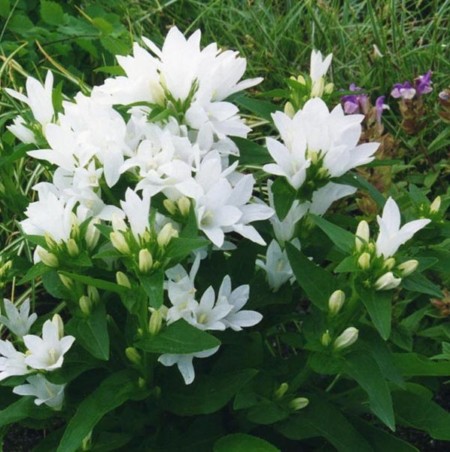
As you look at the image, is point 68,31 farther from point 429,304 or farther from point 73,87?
point 429,304

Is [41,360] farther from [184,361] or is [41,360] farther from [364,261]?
[364,261]

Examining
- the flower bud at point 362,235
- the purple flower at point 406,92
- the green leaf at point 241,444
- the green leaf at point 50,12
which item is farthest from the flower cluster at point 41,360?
the green leaf at point 50,12

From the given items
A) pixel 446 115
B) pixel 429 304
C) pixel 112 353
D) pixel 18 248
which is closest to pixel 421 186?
pixel 446 115

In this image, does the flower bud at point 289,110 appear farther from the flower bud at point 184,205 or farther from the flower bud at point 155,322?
the flower bud at point 155,322

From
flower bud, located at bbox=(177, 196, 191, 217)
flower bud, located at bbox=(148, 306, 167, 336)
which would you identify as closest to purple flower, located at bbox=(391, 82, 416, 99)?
flower bud, located at bbox=(177, 196, 191, 217)

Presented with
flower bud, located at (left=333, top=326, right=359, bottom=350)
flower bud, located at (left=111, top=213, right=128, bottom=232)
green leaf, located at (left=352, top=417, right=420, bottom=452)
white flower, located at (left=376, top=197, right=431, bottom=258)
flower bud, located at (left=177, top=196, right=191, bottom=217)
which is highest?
white flower, located at (left=376, top=197, right=431, bottom=258)

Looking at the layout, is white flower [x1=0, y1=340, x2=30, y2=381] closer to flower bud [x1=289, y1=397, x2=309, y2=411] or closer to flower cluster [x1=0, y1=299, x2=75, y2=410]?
flower cluster [x1=0, y1=299, x2=75, y2=410]

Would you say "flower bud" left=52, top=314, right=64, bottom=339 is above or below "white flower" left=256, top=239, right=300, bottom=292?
below
